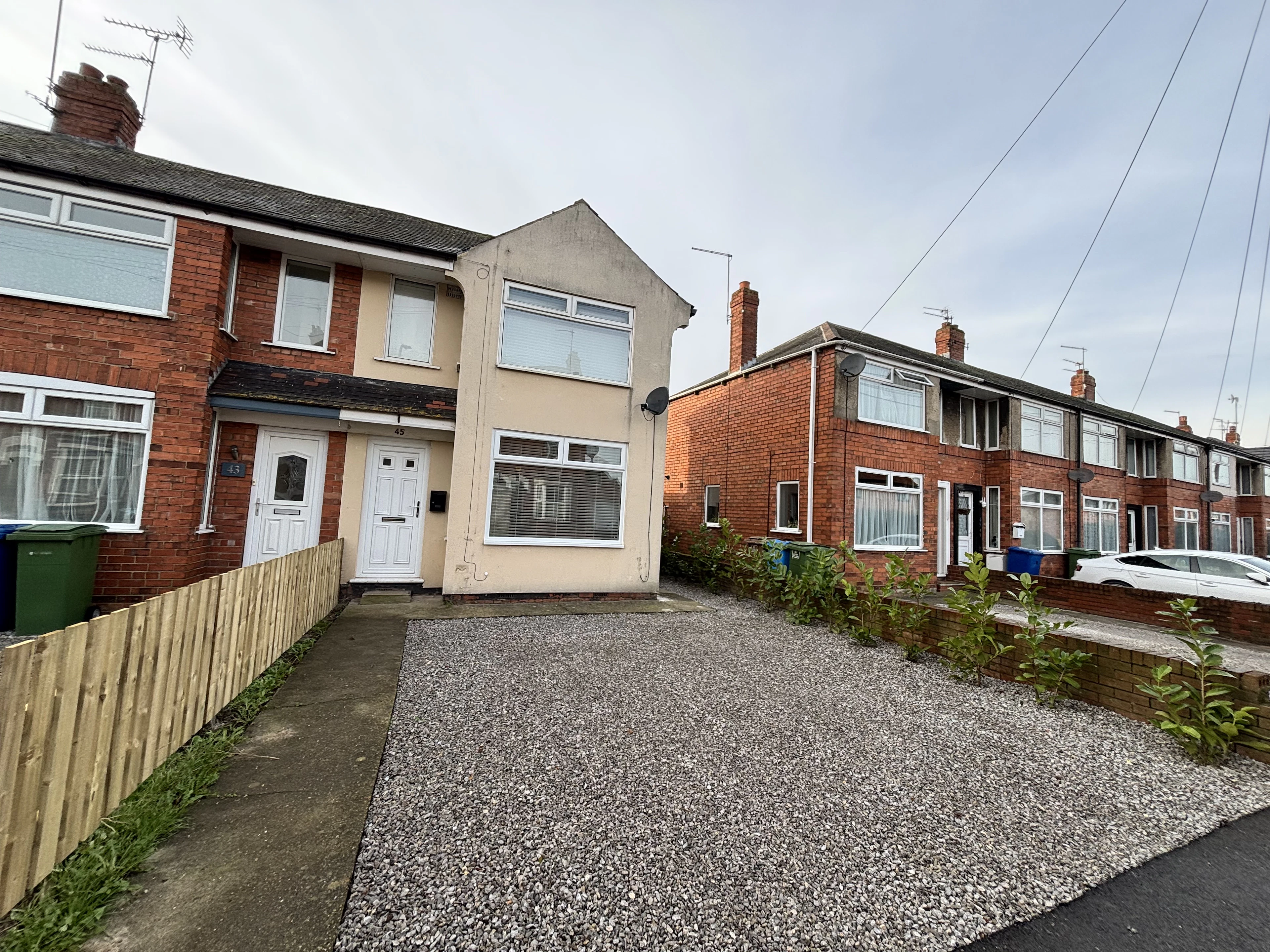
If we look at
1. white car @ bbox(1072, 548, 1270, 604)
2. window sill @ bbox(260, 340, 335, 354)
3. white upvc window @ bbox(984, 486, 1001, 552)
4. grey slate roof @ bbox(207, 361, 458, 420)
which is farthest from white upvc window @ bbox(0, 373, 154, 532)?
white upvc window @ bbox(984, 486, 1001, 552)

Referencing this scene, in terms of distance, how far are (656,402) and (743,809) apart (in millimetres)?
6409

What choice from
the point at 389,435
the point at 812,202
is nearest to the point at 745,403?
the point at 812,202

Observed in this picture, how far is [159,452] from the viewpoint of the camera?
19.5 ft

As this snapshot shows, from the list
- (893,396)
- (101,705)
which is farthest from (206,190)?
(893,396)

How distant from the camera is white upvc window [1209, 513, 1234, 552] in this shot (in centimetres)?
1953

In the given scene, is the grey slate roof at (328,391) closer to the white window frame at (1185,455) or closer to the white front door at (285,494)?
the white front door at (285,494)

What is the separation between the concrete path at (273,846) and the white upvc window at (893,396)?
10.4 meters

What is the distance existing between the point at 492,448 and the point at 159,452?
378 centimetres

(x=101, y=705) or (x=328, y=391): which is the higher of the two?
(x=328, y=391)

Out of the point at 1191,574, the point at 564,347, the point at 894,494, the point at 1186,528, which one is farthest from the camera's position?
the point at 1186,528

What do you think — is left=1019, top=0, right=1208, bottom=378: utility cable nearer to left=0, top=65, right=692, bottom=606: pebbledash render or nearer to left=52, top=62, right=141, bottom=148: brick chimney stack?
left=0, top=65, right=692, bottom=606: pebbledash render

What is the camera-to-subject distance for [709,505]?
13484 mm

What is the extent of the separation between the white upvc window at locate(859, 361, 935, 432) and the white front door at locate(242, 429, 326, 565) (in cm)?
999

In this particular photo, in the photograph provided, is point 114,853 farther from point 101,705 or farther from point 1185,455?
point 1185,455
